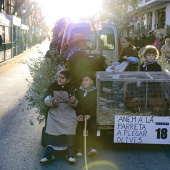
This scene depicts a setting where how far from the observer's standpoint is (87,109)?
545 cm

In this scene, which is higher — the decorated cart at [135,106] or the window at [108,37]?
the window at [108,37]

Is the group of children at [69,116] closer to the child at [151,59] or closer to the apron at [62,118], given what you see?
the apron at [62,118]

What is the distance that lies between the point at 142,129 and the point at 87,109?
0.88m

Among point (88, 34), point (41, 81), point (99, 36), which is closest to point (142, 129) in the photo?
point (41, 81)

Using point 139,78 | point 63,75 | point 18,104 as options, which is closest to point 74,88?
point 63,75

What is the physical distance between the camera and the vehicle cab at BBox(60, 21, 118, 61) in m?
10.0

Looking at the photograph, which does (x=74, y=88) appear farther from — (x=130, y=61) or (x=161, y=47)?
(x=161, y=47)

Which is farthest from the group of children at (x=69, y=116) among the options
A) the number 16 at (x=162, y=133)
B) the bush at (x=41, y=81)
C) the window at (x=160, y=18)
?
the window at (x=160, y=18)

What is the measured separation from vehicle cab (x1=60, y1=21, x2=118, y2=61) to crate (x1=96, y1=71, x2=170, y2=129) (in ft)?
13.4

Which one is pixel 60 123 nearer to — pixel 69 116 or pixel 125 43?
pixel 69 116

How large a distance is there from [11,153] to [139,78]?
220 cm

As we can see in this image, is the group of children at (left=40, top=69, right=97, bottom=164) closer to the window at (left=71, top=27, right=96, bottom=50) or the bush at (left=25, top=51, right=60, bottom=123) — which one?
the bush at (left=25, top=51, right=60, bottom=123)

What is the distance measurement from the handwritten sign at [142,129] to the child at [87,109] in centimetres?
36

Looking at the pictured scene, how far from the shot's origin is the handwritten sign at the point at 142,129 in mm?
5520
